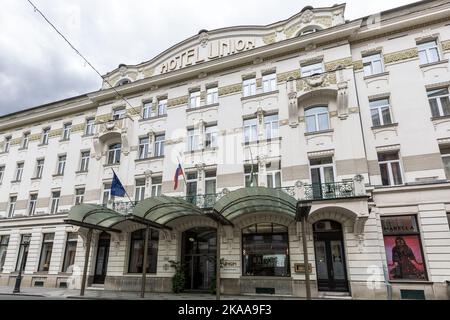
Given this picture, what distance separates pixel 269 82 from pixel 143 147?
977 cm

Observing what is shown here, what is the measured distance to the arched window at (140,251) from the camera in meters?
A: 17.6

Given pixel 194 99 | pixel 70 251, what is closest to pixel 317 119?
pixel 194 99

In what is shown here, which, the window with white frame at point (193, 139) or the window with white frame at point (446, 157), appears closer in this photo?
the window with white frame at point (446, 157)

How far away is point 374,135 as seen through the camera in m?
15.5

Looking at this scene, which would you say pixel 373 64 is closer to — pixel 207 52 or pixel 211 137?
pixel 211 137

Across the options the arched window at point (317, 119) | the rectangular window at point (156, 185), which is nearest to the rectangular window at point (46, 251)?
the rectangular window at point (156, 185)

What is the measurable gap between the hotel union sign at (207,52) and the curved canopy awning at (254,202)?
36.2 ft

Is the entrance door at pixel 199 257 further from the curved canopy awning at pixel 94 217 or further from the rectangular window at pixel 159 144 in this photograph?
the rectangular window at pixel 159 144

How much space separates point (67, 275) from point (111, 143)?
9518 millimetres

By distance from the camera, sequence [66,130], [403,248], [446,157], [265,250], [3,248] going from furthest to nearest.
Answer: [66,130] < [3,248] < [265,250] < [446,157] < [403,248]

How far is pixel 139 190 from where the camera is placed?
19.7 meters

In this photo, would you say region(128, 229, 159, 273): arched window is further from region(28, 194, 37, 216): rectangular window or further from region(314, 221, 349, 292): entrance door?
region(28, 194, 37, 216): rectangular window
